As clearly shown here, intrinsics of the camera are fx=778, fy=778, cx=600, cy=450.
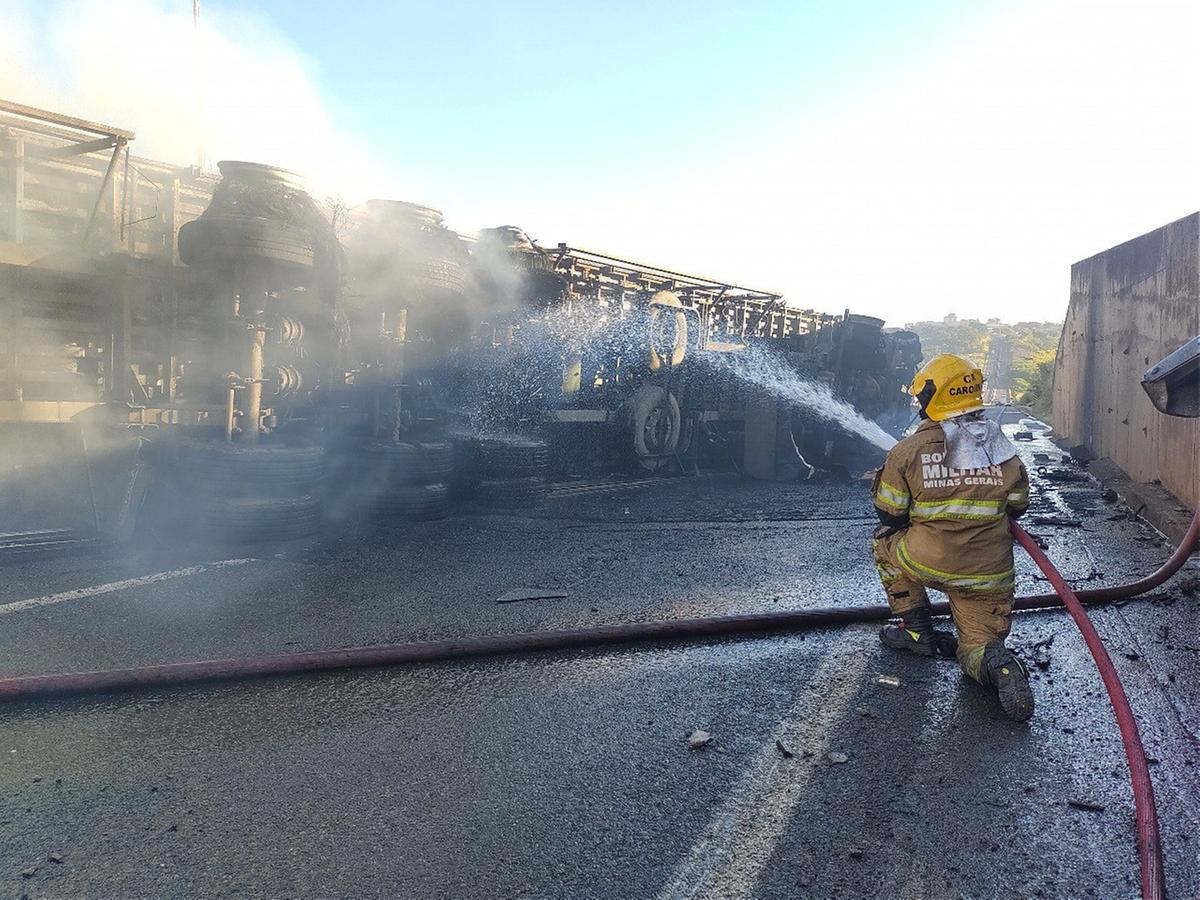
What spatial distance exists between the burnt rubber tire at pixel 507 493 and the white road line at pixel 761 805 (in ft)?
16.0

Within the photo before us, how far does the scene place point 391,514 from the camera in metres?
7.17

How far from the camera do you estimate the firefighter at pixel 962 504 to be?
3.46m

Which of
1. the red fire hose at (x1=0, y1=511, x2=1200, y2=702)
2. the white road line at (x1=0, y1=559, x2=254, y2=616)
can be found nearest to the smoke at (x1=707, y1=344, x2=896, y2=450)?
the red fire hose at (x1=0, y1=511, x2=1200, y2=702)

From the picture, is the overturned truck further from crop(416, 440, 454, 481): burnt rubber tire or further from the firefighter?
the firefighter

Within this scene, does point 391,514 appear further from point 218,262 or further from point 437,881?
point 437,881

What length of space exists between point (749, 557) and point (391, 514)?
10.8 feet

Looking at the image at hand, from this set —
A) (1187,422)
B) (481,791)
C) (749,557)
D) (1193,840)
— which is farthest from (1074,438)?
(481,791)

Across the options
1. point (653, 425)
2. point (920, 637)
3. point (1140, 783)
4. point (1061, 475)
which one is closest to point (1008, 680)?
point (920, 637)

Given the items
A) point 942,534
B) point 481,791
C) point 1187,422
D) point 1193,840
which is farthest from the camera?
point 1187,422

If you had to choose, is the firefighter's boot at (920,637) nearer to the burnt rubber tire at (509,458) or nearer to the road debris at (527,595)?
the road debris at (527,595)

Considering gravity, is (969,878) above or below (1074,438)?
below

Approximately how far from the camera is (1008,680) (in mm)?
3191

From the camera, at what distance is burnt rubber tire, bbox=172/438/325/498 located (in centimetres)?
621

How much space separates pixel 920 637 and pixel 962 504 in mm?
825
